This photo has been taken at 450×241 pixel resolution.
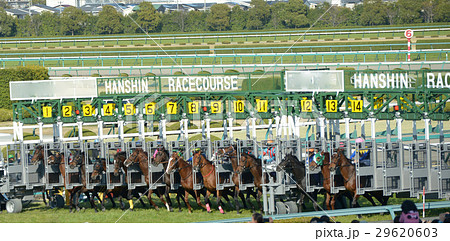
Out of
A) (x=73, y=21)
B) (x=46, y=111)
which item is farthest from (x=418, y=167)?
(x=73, y=21)

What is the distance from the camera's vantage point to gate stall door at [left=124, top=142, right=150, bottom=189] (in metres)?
16.6

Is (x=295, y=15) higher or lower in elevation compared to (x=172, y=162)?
higher

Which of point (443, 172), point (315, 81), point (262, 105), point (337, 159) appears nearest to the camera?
point (443, 172)

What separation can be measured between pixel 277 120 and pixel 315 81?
132cm

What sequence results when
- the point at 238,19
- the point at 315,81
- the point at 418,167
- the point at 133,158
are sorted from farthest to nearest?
the point at 238,19
the point at 315,81
the point at 133,158
the point at 418,167

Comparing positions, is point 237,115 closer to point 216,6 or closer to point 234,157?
point 234,157

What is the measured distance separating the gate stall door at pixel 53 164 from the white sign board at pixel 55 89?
104 inches

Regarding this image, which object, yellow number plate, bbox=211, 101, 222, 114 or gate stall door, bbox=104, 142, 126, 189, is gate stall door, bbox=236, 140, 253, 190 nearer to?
gate stall door, bbox=104, 142, 126, 189

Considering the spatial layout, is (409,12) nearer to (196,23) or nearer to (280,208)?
(196,23)

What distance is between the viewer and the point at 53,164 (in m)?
17.0

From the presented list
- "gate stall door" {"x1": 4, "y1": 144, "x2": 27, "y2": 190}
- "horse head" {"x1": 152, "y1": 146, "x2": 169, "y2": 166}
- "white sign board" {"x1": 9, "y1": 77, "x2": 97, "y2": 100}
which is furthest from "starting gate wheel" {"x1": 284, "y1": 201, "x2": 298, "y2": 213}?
"white sign board" {"x1": 9, "y1": 77, "x2": 97, "y2": 100}

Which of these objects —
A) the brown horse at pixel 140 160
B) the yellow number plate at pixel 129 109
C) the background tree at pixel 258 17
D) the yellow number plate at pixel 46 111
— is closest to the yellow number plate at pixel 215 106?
the yellow number plate at pixel 129 109

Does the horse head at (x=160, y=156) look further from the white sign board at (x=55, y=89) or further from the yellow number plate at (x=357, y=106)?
the yellow number plate at (x=357, y=106)

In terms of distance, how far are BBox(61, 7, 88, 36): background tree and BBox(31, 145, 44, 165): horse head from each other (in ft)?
165
